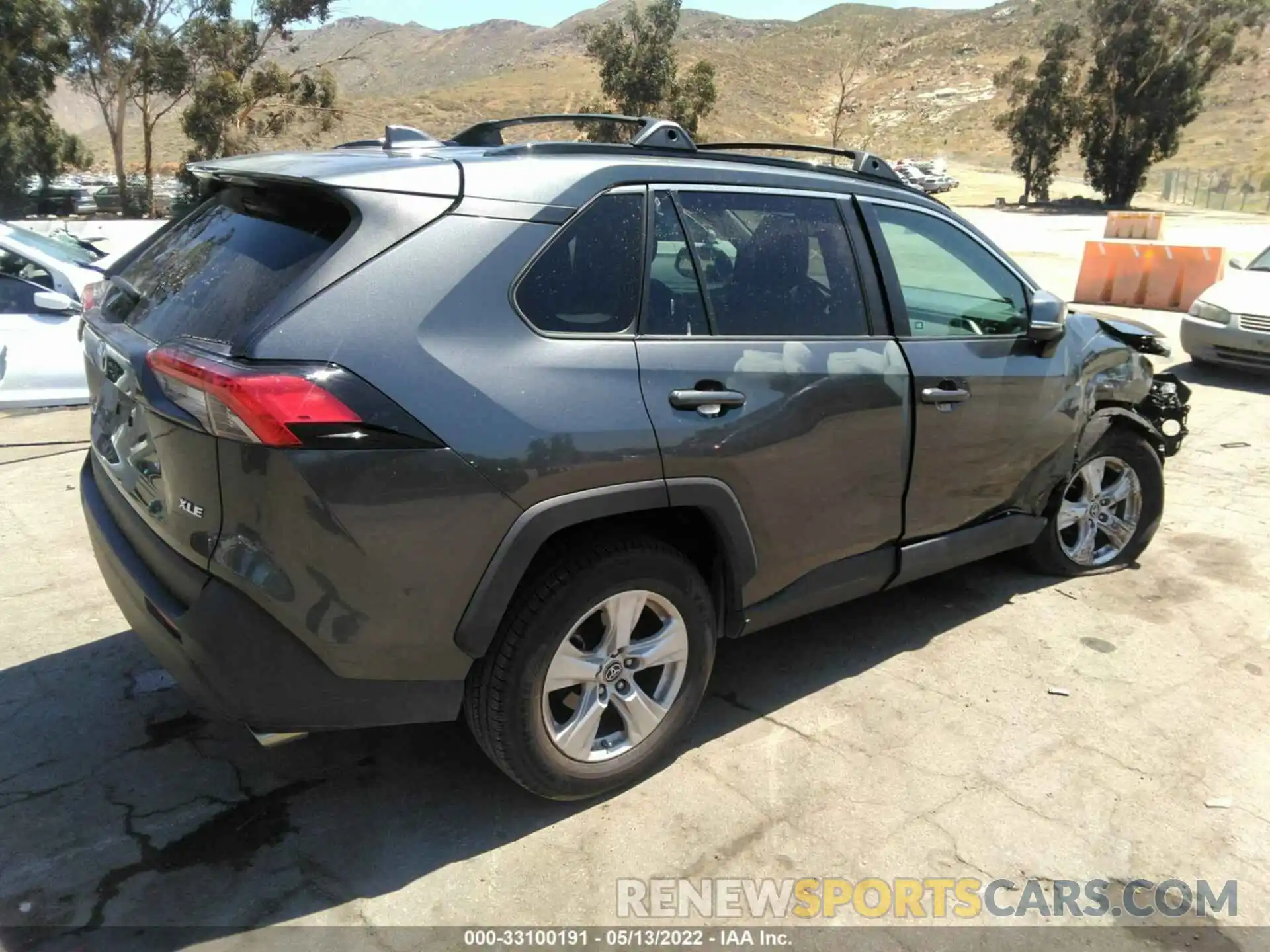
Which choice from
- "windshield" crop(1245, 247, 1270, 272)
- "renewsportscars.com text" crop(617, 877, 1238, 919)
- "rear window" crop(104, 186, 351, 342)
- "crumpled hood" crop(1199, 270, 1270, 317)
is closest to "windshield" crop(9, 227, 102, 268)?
"rear window" crop(104, 186, 351, 342)

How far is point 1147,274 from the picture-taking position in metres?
13.1

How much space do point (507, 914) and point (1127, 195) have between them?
4854 centimetres

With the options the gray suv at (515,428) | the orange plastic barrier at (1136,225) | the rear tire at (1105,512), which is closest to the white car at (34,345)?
the gray suv at (515,428)

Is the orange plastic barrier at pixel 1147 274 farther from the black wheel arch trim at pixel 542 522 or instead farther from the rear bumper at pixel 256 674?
the rear bumper at pixel 256 674

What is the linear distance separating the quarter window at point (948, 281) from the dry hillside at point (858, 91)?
3790cm

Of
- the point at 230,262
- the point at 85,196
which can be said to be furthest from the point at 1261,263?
the point at 85,196

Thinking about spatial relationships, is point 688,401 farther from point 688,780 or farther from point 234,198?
point 234,198

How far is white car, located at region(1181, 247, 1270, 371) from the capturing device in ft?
29.1

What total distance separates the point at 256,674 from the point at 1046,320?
3.25 m

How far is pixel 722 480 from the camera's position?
9.53ft

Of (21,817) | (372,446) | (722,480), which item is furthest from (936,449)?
(21,817)

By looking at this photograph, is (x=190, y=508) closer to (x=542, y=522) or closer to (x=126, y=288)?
(x=542, y=522)

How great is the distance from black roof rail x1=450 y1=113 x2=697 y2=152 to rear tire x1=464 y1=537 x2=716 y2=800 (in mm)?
1345

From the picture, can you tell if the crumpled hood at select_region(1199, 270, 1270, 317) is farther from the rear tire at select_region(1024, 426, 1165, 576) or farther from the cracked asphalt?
the cracked asphalt
